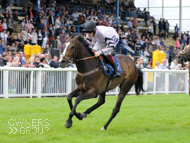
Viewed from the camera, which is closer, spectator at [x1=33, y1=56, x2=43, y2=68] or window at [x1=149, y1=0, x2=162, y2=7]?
spectator at [x1=33, y1=56, x2=43, y2=68]

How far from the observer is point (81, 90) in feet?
18.0

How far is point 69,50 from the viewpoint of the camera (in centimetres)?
522

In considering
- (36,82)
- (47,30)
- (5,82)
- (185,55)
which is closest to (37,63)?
(36,82)

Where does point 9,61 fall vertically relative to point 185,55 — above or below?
below

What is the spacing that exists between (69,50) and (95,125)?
165 cm

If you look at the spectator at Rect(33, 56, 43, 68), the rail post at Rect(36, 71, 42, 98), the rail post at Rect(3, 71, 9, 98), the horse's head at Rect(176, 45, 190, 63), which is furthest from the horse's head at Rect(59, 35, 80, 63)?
the spectator at Rect(33, 56, 43, 68)

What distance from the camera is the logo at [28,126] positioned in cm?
522

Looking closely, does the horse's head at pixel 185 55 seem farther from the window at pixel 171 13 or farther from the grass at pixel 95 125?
the window at pixel 171 13

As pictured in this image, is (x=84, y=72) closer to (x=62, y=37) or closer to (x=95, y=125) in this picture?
(x=95, y=125)

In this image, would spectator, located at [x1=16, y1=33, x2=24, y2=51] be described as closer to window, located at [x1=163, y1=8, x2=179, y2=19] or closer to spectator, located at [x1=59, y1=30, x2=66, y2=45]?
spectator, located at [x1=59, y1=30, x2=66, y2=45]

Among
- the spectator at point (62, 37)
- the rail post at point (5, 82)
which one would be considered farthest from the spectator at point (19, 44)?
the rail post at point (5, 82)

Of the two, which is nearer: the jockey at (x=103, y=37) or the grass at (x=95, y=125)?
the grass at (x=95, y=125)

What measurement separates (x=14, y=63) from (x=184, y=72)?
6.92 meters

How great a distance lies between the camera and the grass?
4.80 meters
